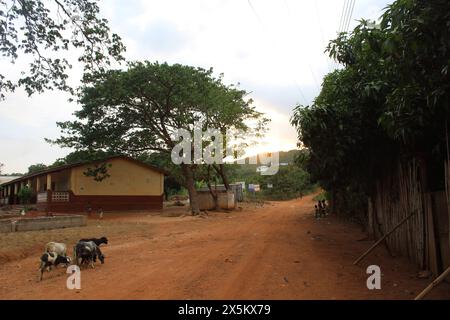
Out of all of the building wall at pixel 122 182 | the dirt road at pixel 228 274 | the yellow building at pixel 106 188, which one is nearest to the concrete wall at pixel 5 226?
the dirt road at pixel 228 274

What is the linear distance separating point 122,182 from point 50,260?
71.5 feet

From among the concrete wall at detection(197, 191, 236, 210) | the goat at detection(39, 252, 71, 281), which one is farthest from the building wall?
the goat at detection(39, 252, 71, 281)

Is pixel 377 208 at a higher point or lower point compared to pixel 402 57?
lower

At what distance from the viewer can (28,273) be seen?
8.36 metres

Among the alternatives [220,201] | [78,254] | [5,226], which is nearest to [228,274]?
[78,254]

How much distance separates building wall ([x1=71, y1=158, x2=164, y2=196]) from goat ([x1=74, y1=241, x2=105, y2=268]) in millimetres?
20254

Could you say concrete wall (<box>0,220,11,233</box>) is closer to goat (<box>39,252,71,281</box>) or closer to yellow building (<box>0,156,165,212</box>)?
goat (<box>39,252,71,281</box>)

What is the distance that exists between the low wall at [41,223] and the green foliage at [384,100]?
11.1 meters

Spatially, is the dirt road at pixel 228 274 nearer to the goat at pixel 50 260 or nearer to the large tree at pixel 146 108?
the goat at pixel 50 260

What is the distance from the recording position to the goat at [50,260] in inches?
304
